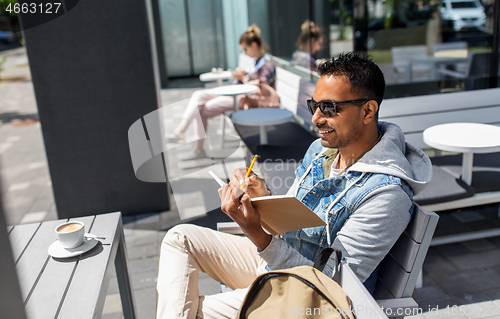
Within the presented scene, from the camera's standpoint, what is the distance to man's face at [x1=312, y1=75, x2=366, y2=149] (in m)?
1.58

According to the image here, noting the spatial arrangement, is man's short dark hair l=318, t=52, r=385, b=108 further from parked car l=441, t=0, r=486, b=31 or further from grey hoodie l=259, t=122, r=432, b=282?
parked car l=441, t=0, r=486, b=31

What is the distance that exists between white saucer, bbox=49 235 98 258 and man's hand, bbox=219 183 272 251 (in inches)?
23.7

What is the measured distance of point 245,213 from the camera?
4.62ft

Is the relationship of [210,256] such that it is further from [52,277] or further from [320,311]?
[320,311]

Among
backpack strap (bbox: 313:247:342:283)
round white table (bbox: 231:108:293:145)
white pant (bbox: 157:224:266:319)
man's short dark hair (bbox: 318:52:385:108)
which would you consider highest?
man's short dark hair (bbox: 318:52:385:108)

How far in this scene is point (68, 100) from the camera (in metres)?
3.36

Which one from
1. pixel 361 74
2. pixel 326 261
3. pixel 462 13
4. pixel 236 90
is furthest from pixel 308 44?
pixel 462 13

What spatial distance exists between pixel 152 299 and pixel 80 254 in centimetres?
111

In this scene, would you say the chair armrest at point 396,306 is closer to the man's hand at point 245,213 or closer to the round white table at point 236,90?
the man's hand at point 245,213

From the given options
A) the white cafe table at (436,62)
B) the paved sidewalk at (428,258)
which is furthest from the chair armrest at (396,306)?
the white cafe table at (436,62)

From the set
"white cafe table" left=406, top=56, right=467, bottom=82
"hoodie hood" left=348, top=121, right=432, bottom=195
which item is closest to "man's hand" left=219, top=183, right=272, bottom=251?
"hoodie hood" left=348, top=121, right=432, bottom=195

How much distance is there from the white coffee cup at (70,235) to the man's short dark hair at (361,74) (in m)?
1.15

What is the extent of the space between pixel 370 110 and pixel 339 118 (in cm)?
12

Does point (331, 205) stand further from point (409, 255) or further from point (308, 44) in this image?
point (308, 44)
